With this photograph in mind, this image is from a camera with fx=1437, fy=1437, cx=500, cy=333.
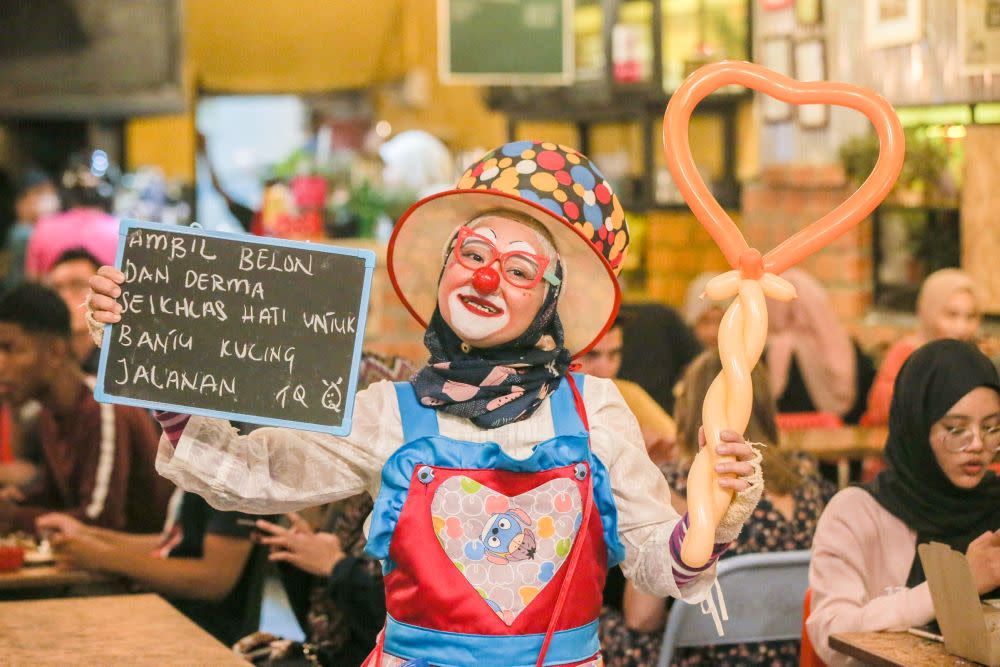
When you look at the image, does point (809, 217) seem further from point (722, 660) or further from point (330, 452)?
point (330, 452)

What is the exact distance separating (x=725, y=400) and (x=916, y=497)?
107 centimetres

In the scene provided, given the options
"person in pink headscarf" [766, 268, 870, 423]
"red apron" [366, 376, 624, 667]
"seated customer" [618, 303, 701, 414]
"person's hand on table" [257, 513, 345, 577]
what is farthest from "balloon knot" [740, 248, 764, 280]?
"person in pink headscarf" [766, 268, 870, 423]

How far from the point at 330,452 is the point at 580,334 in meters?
0.57

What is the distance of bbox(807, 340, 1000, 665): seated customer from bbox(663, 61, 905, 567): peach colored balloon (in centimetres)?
84

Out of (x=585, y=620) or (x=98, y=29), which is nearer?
(x=585, y=620)

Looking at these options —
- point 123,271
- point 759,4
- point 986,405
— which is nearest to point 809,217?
point 759,4

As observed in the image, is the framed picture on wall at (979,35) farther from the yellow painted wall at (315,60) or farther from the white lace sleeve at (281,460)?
the yellow painted wall at (315,60)

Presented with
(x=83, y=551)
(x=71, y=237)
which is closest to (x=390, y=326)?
(x=71, y=237)

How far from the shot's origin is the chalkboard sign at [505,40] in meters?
8.34

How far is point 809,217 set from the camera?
757 cm

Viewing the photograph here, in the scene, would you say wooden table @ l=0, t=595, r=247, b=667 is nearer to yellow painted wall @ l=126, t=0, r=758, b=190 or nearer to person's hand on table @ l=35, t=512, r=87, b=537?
person's hand on table @ l=35, t=512, r=87, b=537

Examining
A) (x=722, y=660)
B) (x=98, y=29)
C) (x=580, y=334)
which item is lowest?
(x=722, y=660)

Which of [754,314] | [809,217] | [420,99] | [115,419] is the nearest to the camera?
[754,314]

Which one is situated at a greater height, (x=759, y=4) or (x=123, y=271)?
(x=759, y=4)
